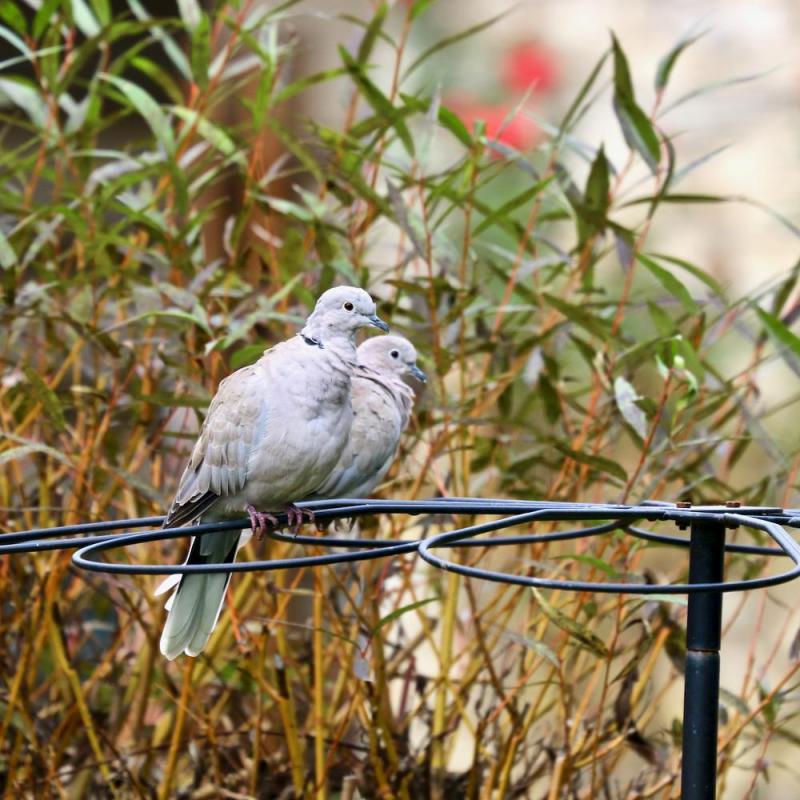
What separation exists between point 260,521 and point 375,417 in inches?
14.7

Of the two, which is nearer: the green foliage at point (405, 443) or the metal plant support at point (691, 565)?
the metal plant support at point (691, 565)

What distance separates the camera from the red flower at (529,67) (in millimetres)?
2953

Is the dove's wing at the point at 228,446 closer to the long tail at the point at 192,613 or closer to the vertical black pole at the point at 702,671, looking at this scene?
the long tail at the point at 192,613

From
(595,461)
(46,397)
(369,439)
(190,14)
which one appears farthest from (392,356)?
(190,14)

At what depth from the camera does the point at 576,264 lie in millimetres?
2102

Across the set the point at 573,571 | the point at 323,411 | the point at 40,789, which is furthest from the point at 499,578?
the point at 40,789

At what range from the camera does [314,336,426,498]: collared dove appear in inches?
74.3

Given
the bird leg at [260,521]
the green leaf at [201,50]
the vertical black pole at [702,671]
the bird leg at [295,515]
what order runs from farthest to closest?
the green leaf at [201,50], the bird leg at [295,515], the bird leg at [260,521], the vertical black pole at [702,671]

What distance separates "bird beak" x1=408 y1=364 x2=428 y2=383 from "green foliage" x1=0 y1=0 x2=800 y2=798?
47mm

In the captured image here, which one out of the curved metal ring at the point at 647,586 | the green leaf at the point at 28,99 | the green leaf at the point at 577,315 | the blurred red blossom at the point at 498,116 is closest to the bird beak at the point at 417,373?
the green leaf at the point at 577,315

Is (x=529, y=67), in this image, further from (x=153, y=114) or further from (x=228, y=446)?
(x=228, y=446)

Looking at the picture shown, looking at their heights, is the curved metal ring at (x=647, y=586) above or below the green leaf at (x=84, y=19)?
below

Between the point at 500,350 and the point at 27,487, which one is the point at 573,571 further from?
the point at 27,487

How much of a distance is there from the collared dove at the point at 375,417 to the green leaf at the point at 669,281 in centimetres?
40
